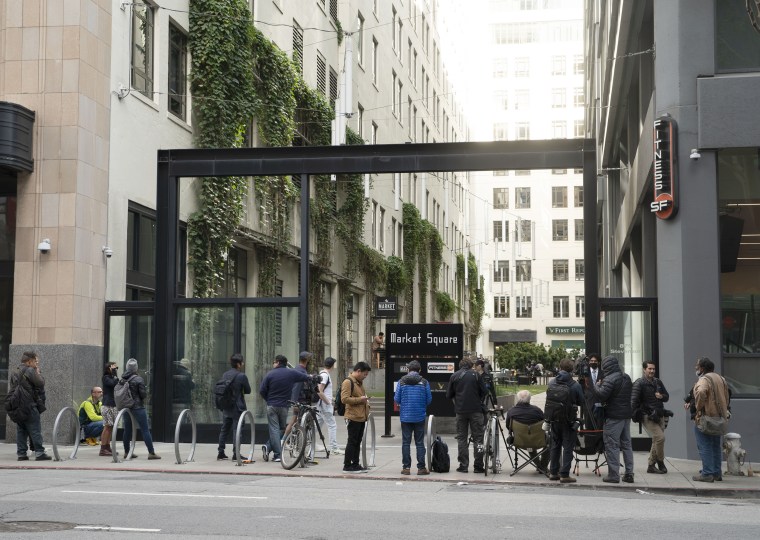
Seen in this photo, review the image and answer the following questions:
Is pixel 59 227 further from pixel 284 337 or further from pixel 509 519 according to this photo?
pixel 509 519

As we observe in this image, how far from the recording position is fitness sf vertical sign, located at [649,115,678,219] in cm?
1811

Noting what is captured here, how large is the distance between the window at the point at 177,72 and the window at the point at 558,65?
226 feet

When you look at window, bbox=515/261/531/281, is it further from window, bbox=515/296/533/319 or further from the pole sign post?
the pole sign post

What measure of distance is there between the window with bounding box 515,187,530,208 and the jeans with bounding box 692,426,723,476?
245 feet

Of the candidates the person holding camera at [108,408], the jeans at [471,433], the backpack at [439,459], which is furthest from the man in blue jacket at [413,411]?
the person holding camera at [108,408]

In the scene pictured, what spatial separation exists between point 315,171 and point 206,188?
5.83m

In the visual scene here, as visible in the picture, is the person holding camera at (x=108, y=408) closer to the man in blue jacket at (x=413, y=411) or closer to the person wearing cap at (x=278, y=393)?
the person wearing cap at (x=278, y=393)

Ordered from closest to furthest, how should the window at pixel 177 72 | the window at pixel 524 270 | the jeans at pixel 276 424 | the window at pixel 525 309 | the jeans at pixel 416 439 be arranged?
1. the jeans at pixel 416 439
2. the jeans at pixel 276 424
3. the window at pixel 177 72
4. the window at pixel 524 270
5. the window at pixel 525 309

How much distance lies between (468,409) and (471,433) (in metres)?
0.43

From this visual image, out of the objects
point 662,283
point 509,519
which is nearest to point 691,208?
point 662,283

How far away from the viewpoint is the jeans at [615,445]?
14992 mm

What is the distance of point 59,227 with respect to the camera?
67.5 ft

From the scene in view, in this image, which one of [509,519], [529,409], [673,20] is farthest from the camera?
[673,20]

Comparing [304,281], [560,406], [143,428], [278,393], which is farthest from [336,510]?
[304,281]
